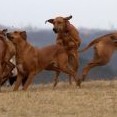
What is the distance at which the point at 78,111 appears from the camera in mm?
11266

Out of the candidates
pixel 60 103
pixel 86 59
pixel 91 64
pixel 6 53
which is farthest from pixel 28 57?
pixel 86 59

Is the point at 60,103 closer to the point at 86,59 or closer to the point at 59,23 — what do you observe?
the point at 59,23

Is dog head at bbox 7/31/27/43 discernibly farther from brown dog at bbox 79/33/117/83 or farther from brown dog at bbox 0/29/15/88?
brown dog at bbox 79/33/117/83

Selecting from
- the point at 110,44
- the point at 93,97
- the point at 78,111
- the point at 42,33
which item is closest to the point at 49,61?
the point at 110,44

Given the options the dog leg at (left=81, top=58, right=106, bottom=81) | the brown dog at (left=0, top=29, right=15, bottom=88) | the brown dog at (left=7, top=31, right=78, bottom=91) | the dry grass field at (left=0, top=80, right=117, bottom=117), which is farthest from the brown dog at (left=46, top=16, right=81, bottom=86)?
the dry grass field at (left=0, top=80, right=117, bottom=117)

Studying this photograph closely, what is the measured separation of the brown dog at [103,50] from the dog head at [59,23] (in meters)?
0.93

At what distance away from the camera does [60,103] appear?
12.1 m

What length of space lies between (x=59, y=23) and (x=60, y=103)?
4.45 m

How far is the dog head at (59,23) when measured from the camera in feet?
52.8

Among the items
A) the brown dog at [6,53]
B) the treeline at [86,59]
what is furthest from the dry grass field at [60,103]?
the treeline at [86,59]

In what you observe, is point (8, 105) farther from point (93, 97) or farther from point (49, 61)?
point (49, 61)

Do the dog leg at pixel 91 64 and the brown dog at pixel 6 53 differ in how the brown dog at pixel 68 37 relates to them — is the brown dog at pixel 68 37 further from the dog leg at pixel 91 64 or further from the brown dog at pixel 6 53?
the brown dog at pixel 6 53

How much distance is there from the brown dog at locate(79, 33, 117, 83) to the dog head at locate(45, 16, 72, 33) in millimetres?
926

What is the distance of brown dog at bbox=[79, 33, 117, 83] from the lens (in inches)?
616
